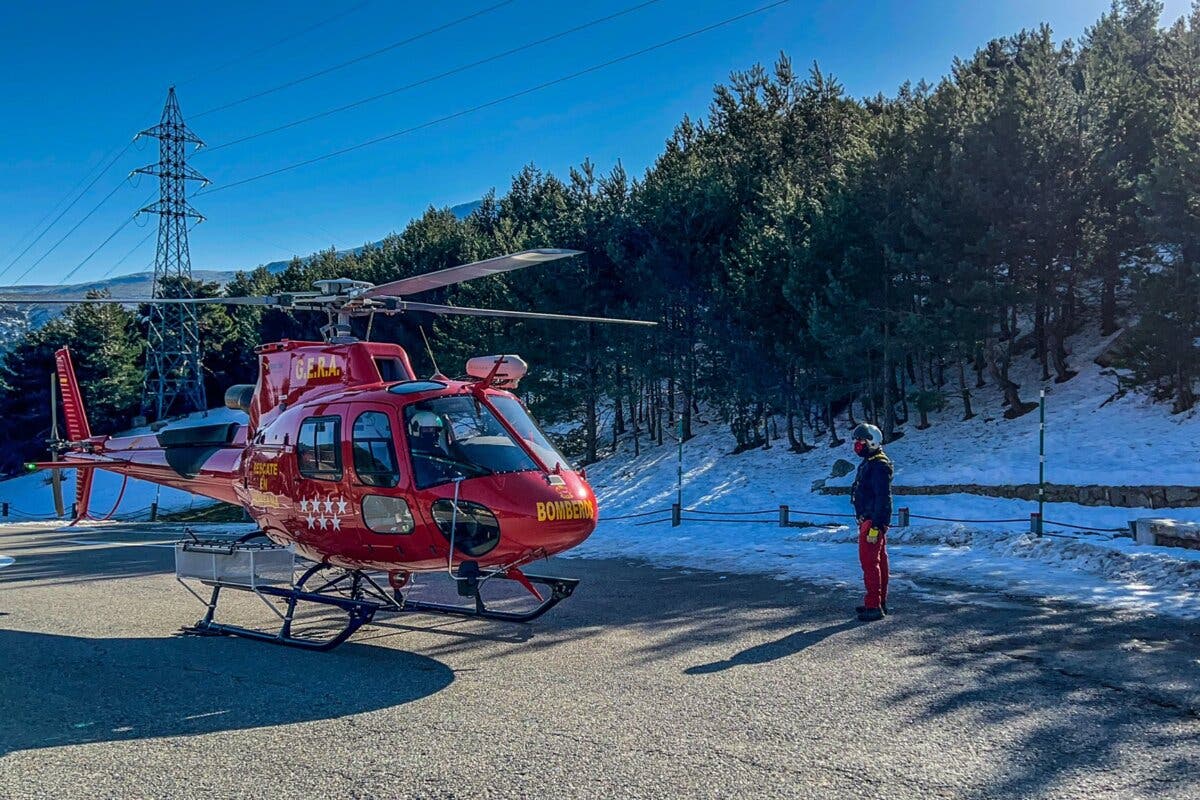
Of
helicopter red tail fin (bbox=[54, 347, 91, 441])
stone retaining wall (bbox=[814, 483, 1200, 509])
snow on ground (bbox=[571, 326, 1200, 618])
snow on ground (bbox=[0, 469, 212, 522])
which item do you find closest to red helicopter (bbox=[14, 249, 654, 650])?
snow on ground (bbox=[571, 326, 1200, 618])

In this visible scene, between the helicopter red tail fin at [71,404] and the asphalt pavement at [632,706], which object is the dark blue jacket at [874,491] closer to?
the asphalt pavement at [632,706]

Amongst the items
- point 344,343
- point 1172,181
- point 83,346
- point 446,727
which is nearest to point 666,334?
point 1172,181

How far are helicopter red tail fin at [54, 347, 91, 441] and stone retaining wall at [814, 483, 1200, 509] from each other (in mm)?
15880

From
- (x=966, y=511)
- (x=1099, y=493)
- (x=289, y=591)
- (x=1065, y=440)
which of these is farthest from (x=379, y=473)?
(x=1065, y=440)

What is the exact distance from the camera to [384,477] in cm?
774

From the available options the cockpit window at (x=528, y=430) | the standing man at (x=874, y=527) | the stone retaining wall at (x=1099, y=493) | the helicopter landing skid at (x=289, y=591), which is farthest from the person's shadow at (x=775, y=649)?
the stone retaining wall at (x=1099, y=493)

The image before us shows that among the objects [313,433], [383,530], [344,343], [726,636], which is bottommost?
[726,636]

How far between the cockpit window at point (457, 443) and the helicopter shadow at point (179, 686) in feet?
5.29

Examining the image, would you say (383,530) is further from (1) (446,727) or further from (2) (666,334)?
(2) (666,334)

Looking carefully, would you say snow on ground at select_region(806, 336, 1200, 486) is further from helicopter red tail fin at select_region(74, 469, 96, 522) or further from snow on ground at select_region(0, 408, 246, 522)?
snow on ground at select_region(0, 408, 246, 522)

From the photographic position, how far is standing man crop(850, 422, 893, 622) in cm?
845

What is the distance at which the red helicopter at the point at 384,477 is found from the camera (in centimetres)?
735

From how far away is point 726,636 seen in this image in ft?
25.6

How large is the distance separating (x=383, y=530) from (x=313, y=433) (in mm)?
1351
